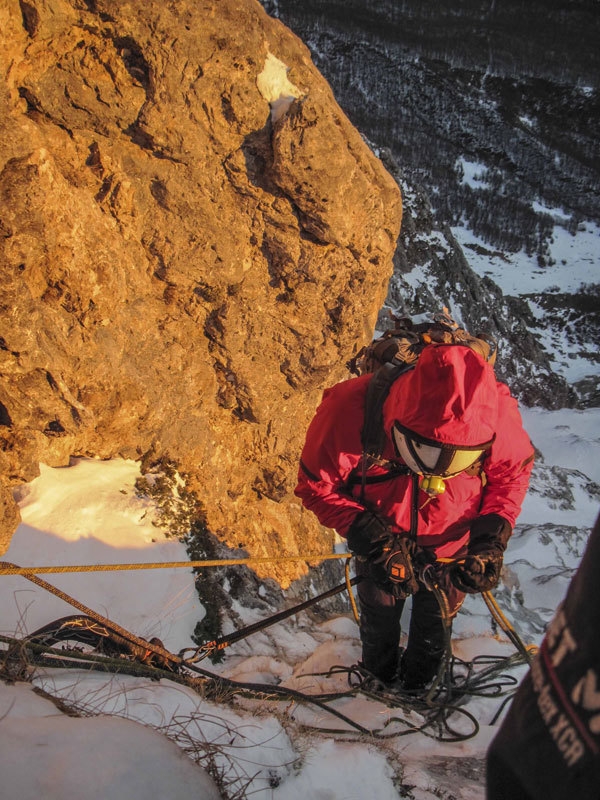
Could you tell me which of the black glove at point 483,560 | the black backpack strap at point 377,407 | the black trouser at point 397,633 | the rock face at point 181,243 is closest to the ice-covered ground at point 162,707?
A: the black trouser at point 397,633

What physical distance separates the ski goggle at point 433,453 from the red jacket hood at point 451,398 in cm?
3

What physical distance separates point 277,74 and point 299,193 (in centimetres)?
103

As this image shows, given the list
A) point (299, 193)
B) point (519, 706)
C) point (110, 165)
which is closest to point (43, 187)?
point (110, 165)

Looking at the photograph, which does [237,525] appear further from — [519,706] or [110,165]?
[519,706]

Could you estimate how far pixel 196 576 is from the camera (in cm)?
476

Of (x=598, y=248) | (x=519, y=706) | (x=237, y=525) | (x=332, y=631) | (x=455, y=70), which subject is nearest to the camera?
(x=519, y=706)

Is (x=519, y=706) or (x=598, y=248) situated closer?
(x=519, y=706)

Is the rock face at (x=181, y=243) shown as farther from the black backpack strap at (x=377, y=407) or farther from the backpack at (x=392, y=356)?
the black backpack strap at (x=377, y=407)

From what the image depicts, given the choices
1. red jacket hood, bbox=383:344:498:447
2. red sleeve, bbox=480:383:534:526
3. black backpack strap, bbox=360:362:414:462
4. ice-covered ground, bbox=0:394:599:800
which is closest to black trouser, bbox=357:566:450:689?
ice-covered ground, bbox=0:394:599:800

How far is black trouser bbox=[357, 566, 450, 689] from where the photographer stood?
3.58m

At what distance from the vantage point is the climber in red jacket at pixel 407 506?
3.08 metres

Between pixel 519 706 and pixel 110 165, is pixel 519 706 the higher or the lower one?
the lower one

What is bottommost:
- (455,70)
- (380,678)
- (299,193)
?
(380,678)

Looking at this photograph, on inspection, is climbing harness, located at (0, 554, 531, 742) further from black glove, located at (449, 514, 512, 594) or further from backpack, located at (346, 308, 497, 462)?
backpack, located at (346, 308, 497, 462)
